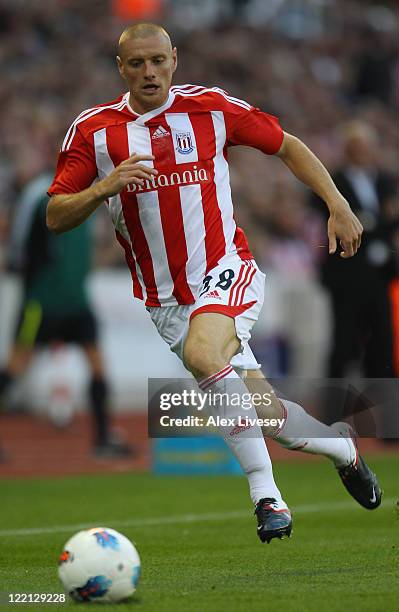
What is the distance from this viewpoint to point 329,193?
20.0 feet

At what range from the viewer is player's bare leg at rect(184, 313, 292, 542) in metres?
5.77

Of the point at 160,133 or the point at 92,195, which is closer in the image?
the point at 92,195

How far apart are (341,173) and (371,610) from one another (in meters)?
6.84

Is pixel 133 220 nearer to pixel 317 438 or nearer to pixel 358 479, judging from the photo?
pixel 317 438

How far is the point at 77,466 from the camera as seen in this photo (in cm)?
1088

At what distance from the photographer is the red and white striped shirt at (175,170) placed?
20.0ft

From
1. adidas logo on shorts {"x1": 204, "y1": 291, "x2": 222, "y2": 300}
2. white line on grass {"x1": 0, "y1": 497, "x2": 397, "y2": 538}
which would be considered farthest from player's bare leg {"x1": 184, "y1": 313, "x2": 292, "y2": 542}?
white line on grass {"x1": 0, "y1": 497, "x2": 397, "y2": 538}

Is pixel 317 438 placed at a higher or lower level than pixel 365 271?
lower

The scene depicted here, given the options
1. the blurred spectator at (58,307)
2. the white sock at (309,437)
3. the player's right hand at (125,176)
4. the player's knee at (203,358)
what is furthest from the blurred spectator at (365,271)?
the player's right hand at (125,176)

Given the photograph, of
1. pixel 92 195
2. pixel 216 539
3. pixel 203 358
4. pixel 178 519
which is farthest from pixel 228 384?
pixel 178 519

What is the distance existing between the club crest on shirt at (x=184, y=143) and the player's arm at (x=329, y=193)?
0.43 m

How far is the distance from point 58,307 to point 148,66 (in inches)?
200

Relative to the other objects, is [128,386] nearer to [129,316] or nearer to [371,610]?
[129,316]

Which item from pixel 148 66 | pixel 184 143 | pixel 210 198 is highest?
pixel 148 66
